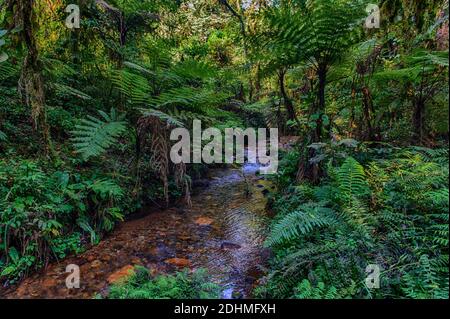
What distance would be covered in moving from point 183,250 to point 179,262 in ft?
0.82

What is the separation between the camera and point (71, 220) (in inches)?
133

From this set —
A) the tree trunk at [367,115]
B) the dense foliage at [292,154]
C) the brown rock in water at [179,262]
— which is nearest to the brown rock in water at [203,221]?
the dense foliage at [292,154]

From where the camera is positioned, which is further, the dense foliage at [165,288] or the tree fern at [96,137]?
the tree fern at [96,137]

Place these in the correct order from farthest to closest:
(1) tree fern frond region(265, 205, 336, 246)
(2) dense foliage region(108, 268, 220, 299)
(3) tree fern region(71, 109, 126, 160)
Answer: (3) tree fern region(71, 109, 126, 160), (1) tree fern frond region(265, 205, 336, 246), (2) dense foliage region(108, 268, 220, 299)

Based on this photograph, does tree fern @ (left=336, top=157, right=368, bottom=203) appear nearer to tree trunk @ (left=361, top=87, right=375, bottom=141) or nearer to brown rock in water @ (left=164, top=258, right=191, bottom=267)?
tree trunk @ (left=361, top=87, right=375, bottom=141)

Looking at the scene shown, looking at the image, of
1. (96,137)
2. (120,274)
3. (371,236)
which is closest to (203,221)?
(120,274)

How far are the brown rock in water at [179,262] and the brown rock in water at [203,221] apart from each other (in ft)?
2.80

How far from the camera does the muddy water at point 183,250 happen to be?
2.71 metres

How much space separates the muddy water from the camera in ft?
8.91

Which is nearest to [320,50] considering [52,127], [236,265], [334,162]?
[334,162]

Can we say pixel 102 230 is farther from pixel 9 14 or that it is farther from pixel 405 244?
pixel 405 244

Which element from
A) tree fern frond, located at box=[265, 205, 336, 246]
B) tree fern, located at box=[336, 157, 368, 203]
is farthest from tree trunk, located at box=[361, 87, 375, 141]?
tree fern frond, located at box=[265, 205, 336, 246]

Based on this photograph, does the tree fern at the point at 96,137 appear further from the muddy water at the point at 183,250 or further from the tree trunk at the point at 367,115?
the tree trunk at the point at 367,115

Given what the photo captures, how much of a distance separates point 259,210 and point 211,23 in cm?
698
